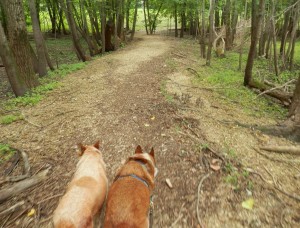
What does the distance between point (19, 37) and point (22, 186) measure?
660cm

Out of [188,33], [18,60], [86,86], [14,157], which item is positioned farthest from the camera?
[188,33]

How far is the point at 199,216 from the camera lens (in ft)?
11.1

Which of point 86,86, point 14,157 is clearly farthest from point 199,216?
point 86,86

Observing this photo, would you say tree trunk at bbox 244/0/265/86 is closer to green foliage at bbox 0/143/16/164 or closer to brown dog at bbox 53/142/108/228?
brown dog at bbox 53/142/108/228

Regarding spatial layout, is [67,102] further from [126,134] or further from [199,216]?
[199,216]

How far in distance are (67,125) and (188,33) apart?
95.9 feet

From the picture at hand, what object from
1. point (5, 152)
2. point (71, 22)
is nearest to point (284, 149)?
point (5, 152)

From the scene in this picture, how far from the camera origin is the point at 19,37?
26.7ft

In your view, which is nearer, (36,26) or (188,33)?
(36,26)

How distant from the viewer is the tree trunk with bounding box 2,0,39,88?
7.79 meters

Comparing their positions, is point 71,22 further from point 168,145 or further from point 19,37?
point 168,145

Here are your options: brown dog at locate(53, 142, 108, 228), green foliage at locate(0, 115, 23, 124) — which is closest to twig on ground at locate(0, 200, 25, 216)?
brown dog at locate(53, 142, 108, 228)

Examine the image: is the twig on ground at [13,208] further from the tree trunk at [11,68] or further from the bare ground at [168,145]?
the tree trunk at [11,68]

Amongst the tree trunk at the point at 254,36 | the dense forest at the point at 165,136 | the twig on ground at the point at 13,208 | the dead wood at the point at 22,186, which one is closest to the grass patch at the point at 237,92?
the dense forest at the point at 165,136
